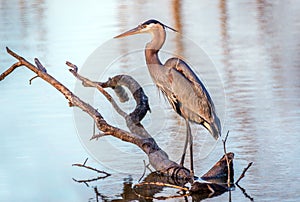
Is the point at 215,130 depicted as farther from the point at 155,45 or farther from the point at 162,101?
the point at 162,101

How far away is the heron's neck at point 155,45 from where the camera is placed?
27.2 feet

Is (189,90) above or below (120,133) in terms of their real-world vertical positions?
above

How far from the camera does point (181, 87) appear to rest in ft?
26.6

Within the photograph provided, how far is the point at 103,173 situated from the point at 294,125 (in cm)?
230

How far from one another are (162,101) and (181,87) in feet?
3.51

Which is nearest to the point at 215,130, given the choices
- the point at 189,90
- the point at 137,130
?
the point at 189,90

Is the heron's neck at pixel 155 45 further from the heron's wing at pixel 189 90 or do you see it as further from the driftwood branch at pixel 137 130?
the driftwood branch at pixel 137 130

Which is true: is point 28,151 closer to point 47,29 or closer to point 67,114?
point 67,114

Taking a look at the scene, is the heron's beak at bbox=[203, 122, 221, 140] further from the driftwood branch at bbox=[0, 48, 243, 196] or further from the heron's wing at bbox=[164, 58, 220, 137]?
the driftwood branch at bbox=[0, 48, 243, 196]

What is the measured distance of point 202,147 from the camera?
29.9 ft

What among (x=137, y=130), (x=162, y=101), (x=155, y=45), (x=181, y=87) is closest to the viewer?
(x=181, y=87)

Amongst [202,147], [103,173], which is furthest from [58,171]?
[202,147]

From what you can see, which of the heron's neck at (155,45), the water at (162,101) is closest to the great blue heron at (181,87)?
the heron's neck at (155,45)

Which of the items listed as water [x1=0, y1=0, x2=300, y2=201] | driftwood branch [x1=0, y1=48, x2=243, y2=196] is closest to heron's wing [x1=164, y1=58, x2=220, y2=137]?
driftwood branch [x1=0, y1=48, x2=243, y2=196]
